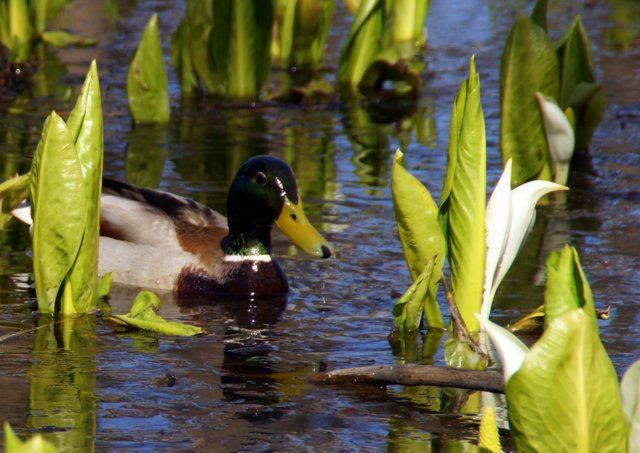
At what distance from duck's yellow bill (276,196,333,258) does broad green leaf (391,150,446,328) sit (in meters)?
1.15

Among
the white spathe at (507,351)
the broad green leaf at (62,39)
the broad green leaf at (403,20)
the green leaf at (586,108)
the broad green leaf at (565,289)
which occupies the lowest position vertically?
the white spathe at (507,351)

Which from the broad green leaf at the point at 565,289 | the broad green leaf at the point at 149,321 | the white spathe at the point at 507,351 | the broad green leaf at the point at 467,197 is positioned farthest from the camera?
the broad green leaf at the point at 149,321

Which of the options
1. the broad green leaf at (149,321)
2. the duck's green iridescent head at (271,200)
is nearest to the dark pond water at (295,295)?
the broad green leaf at (149,321)

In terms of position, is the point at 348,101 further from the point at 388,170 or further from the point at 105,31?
the point at 105,31

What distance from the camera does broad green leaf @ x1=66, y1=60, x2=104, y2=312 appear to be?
15.6 feet

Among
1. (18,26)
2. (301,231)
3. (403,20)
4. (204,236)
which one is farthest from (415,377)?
(18,26)

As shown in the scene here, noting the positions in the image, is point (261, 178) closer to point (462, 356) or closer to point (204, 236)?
point (204, 236)

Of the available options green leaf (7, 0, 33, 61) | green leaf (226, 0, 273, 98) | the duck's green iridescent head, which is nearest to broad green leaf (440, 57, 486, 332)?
the duck's green iridescent head

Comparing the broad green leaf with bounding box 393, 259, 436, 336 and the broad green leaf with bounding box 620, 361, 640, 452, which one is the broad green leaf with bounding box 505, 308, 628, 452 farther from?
the broad green leaf with bounding box 393, 259, 436, 336

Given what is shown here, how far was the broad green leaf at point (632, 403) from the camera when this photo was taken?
292 centimetres

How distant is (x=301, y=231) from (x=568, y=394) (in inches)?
138

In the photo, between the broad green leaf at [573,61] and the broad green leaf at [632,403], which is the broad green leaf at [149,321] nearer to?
the broad green leaf at [632,403]

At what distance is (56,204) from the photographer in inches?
191

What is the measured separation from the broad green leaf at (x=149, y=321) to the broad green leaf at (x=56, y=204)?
0.33 meters
